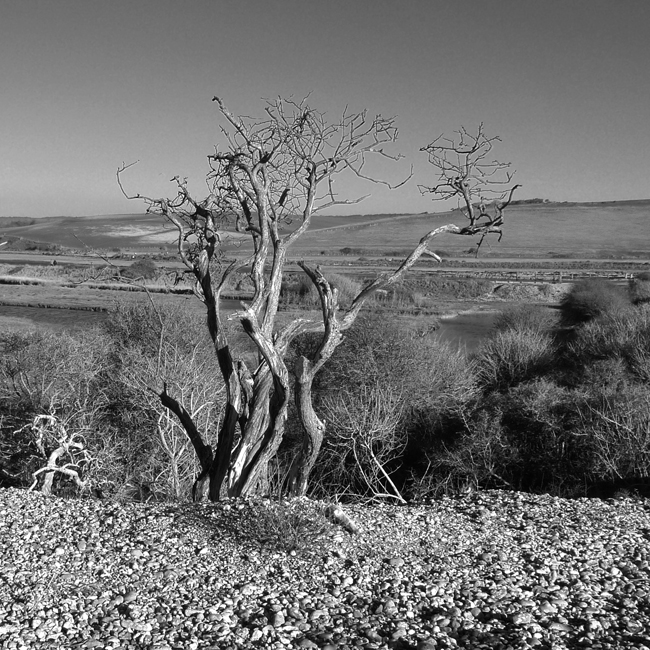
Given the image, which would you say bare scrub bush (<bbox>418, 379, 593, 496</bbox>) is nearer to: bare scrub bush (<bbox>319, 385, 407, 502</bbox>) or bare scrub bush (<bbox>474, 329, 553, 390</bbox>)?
bare scrub bush (<bbox>319, 385, 407, 502</bbox>)

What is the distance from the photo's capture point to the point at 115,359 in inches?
1037

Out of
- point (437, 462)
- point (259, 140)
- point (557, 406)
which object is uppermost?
point (259, 140)

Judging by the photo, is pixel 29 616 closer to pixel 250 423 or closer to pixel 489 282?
pixel 250 423

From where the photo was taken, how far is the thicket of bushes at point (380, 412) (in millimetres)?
17438

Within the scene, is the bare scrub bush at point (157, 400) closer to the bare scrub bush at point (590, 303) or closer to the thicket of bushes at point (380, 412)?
the thicket of bushes at point (380, 412)

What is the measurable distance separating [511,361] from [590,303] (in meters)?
17.7

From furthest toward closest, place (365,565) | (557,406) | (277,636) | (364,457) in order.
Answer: (557,406), (364,457), (365,565), (277,636)

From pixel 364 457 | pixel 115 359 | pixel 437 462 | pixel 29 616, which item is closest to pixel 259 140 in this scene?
pixel 29 616

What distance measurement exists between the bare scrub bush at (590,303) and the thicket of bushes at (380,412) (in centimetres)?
1377

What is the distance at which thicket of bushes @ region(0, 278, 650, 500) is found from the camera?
17.4m

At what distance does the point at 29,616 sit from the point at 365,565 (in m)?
2.90

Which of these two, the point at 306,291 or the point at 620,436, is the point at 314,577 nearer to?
the point at 620,436

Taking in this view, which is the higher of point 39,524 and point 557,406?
point 39,524

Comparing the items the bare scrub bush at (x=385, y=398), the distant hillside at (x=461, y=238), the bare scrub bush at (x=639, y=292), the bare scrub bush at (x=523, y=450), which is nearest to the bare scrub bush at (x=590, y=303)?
the bare scrub bush at (x=639, y=292)
